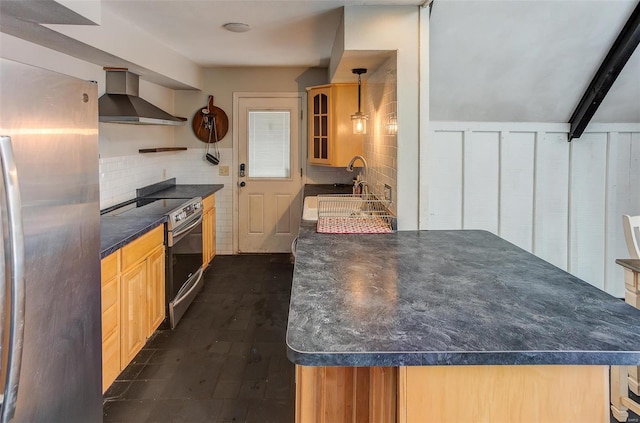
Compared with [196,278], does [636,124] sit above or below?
above

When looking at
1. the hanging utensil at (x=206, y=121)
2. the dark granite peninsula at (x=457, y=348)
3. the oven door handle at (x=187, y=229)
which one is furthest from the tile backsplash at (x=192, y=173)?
the dark granite peninsula at (x=457, y=348)

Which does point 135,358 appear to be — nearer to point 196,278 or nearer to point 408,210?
point 196,278

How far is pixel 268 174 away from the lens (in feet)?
18.0

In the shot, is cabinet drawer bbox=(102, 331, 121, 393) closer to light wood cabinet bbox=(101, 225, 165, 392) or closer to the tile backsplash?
light wood cabinet bbox=(101, 225, 165, 392)

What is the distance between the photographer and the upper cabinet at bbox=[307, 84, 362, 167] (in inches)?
178

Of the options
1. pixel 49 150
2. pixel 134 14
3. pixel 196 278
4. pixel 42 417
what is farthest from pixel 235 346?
pixel 134 14

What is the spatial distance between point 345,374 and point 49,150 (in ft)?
3.81

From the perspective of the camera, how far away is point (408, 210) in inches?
105

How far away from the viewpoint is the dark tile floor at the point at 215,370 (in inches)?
89.4

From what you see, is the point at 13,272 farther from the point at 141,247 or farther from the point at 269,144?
the point at 269,144

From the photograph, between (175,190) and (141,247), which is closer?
(141,247)

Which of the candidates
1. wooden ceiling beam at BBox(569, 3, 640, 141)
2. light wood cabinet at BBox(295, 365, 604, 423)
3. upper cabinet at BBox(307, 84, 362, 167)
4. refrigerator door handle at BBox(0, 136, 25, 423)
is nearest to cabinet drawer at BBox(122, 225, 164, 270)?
refrigerator door handle at BBox(0, 136, 25, 423)

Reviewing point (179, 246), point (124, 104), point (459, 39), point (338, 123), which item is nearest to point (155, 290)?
point (179, 246)

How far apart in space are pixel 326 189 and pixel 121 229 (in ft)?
8.65
